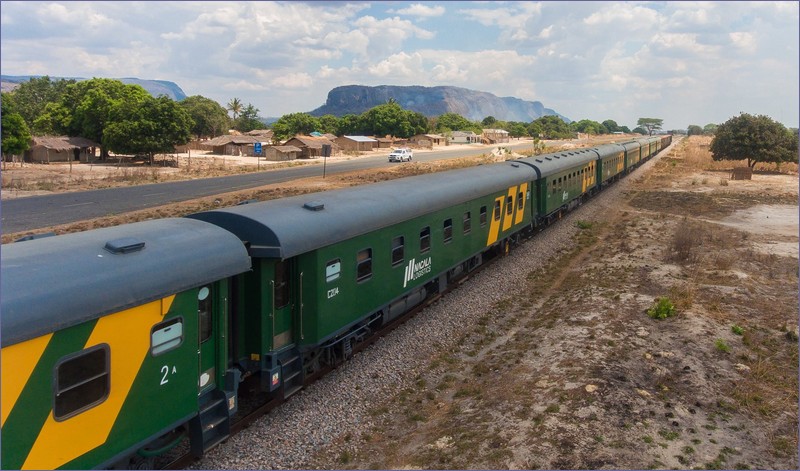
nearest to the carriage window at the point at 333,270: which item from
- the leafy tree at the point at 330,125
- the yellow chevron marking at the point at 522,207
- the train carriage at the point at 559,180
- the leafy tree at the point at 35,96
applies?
the yellow chevron marking at the point at 522,207

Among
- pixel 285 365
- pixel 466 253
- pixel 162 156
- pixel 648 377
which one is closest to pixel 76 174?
pixel 162 156

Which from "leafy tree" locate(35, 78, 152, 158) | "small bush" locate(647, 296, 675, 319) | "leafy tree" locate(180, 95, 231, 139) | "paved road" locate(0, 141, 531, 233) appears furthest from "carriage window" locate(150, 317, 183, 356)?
"leafy tree" locate(180, 95, 231, 139)

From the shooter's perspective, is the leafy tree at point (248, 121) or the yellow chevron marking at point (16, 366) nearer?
the yellow chevron marking at point (16, 366)

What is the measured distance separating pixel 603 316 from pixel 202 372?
11359mm

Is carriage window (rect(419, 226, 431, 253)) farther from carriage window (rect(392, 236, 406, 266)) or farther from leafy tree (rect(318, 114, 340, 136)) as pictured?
leafy tree (rect(318, 114, 340, 136))

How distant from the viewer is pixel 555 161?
96.1ft

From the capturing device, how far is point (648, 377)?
11805 millimetres

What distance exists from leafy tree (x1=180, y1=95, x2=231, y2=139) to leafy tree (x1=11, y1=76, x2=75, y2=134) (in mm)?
21058

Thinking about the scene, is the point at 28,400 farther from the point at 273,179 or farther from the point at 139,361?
the point at 273,179

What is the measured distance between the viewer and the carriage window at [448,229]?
1645 centimetres

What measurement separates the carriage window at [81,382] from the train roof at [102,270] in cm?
50

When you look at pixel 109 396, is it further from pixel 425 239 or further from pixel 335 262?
pixel 425 239

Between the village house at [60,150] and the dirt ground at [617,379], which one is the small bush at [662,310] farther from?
the village house at [60,150]

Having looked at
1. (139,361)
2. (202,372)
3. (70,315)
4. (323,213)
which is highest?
(323,213)
